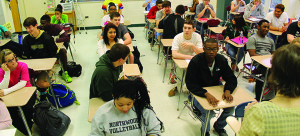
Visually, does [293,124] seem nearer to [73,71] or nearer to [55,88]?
[55,88]

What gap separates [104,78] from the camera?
7.50 ft

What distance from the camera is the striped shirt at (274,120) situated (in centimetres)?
118

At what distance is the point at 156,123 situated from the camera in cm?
187

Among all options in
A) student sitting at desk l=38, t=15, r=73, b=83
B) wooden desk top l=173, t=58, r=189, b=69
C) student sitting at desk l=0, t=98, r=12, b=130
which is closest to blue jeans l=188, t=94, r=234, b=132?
wooden desk top l=173, t=58, r=189, b=69

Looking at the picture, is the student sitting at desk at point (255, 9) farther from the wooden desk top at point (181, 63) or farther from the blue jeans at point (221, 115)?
the blue jeans at point (221, 115)

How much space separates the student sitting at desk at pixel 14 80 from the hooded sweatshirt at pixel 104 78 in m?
1.06

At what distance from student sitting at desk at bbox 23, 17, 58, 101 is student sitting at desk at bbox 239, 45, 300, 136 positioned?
3.32 m

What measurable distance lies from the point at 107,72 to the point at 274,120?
1.56 metres

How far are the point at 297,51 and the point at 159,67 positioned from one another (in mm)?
4008

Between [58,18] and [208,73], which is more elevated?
[58,18]

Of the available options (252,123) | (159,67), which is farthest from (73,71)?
(252,123)

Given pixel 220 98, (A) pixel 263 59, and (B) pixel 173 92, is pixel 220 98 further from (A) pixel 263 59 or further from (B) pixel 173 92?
(B) pixel 173 92

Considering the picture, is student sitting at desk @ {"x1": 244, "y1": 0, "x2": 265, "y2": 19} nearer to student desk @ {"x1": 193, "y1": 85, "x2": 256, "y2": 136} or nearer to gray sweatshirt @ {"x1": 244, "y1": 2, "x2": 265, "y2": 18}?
gray sweatshirt @ {"x1": 244, "y1": 2, "x2": 265, "y2": 18}

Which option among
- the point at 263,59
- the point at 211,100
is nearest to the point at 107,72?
the point at 211,100
